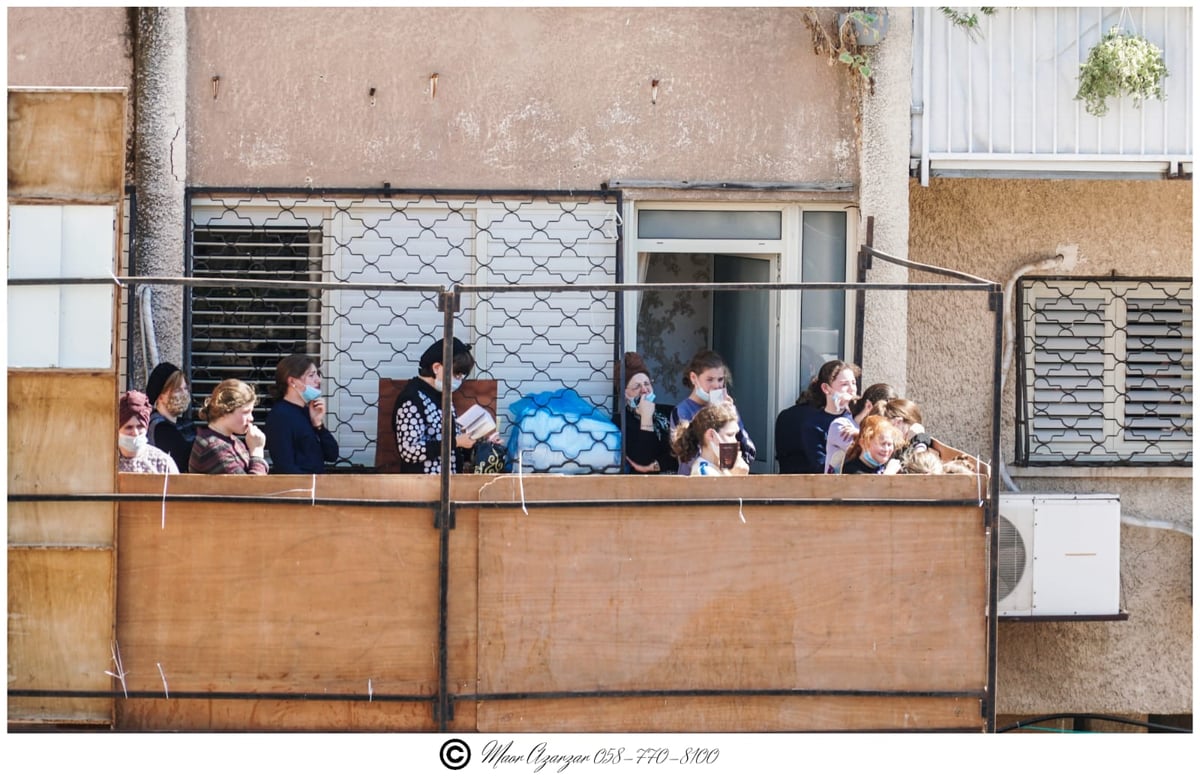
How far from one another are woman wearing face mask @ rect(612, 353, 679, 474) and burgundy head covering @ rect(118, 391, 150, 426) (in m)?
2.10

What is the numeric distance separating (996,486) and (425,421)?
2.35 metres

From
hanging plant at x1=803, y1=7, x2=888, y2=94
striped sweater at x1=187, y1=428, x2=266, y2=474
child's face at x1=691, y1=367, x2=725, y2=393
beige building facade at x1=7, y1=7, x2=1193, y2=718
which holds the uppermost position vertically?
hanging plant at x1=803, y1=7, x2=888, y2=94

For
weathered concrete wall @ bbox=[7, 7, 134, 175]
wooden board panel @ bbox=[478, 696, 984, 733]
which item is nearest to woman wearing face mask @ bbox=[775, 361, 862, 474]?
wooden board panel @ bbox=[478, 696, 984, 733]

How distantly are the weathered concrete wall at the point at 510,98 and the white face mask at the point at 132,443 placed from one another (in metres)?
1.82

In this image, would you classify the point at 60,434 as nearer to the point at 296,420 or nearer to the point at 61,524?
the point at 61,524

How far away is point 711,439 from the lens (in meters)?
5.77

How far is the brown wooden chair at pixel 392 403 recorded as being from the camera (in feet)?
22.4

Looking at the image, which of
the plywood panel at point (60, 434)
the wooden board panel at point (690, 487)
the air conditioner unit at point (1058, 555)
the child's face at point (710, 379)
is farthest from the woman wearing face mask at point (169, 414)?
the air conditioner unit at point (1058, 555)

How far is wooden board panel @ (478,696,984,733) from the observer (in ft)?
18.3

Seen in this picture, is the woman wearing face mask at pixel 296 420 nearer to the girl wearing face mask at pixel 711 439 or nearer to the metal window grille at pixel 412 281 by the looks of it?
the metal window grille at pixel 412 281

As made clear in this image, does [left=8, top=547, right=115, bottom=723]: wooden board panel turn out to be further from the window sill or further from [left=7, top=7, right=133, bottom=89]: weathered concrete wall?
the window sill

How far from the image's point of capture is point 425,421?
6.35 m

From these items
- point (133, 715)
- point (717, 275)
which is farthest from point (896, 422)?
point (133, 715)

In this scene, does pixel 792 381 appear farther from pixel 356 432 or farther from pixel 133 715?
pixel 133 715
